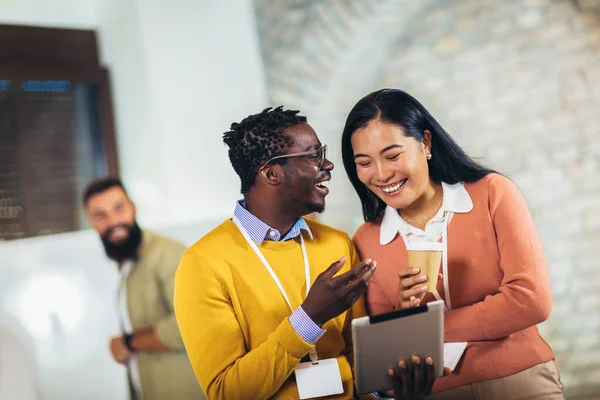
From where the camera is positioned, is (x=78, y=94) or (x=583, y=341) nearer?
(x=78, y=94)

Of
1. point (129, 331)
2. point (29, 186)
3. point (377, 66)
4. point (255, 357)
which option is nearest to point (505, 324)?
point (255, 357)

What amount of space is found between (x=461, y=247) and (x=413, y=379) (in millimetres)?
474

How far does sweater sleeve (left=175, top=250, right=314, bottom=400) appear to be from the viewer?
1.88 metres

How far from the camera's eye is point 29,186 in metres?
3.12

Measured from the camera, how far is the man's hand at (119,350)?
Result: 3.02 m

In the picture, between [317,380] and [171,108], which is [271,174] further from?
[171,108]

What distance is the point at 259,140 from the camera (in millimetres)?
2088

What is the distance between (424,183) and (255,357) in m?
0.83

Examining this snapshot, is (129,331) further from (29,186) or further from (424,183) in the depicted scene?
(424,183)

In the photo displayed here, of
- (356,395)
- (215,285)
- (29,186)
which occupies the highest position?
(29,186)

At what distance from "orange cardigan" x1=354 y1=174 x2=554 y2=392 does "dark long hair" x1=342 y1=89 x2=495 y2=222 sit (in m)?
0.06

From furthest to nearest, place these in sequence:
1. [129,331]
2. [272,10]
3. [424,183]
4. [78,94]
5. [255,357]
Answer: [272,10] < [78,94] < [129,331] < [424,183] < [255,357]

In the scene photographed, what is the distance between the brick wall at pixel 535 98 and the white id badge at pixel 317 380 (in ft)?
6.30

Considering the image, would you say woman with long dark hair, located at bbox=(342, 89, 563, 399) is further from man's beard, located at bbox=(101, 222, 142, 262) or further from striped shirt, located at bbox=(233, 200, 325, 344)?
man's beard, located at bbox=(101, 222, 142, 262)
